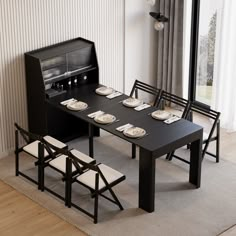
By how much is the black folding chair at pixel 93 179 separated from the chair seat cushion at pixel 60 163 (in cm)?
12

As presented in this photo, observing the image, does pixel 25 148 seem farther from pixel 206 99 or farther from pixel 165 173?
pixel 206 99

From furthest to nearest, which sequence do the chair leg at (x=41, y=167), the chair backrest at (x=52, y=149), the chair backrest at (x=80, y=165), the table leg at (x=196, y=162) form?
the table leg at (x=196, y=162) < the chair leg at (x=41, y=167) < the chair backrest at (x=52, y=149) < the chair backrest at (x=80, y=165)

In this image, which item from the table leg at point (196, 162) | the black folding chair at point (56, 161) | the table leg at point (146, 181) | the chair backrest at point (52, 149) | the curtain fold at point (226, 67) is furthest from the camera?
the curtain fold at point (226, 67)

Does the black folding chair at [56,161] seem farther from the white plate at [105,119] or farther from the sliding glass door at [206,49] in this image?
the sliding glass door at [206,49]

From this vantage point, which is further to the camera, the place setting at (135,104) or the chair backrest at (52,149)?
the place setting at (135,104)

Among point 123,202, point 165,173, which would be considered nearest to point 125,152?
point 165,173

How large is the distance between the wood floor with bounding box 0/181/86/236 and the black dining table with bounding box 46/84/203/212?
0.96 metres

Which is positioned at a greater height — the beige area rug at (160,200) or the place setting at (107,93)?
the place setting at (107,93)

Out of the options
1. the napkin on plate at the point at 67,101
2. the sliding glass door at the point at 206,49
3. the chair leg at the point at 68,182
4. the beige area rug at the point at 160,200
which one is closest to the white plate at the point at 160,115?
the beige area rug at the point at 160,200

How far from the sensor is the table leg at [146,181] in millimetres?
7238

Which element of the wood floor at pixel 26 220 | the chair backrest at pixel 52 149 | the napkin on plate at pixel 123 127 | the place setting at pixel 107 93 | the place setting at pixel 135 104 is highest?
the place setting at pixel 107 93

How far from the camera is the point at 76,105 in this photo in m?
8.32

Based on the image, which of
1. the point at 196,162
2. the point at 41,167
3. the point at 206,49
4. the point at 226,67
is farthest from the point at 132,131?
the point at 206,49

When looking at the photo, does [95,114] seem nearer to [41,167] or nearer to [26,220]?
[41,167]
